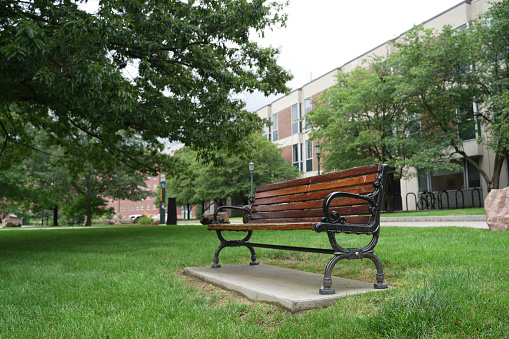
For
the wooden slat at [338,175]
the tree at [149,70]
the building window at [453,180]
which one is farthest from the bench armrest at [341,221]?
the building window at [453,180]

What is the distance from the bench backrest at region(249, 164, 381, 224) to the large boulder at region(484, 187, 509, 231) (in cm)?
556

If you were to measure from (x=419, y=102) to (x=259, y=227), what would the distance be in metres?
18.4

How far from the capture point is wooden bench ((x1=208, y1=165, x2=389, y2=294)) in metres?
3.48

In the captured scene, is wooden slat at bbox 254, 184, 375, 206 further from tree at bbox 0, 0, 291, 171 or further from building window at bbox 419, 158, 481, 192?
building window at bbox 419, 158, 481, 192

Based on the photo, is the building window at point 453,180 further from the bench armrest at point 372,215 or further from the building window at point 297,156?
the bench armrest at point 372,215

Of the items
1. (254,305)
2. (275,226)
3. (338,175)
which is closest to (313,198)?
(338,175)

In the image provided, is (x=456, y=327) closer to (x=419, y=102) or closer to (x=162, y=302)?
(x=162, y=302)

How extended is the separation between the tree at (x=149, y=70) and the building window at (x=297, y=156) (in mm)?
25657

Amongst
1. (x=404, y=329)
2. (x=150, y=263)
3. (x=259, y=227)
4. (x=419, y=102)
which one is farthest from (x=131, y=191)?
(x=404, y=329)

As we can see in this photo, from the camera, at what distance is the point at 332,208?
4.28 meters

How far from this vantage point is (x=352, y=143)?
21.5m

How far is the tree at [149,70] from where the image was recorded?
7.39 metres

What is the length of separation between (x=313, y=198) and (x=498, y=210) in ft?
19.5

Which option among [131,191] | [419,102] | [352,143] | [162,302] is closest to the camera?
[162,302]
